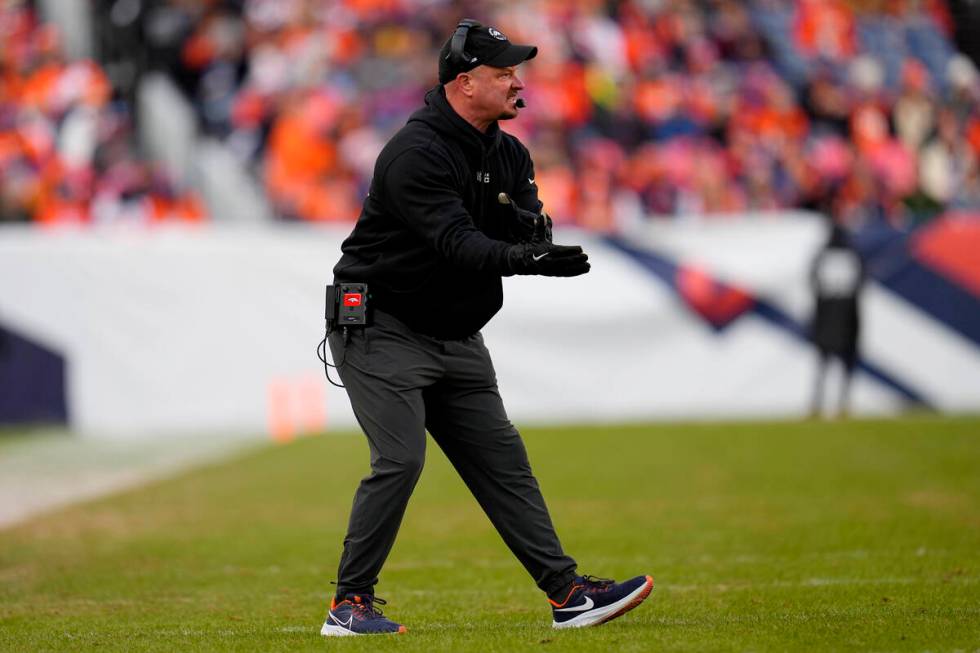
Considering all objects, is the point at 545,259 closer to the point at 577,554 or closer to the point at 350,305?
the point at 350,305

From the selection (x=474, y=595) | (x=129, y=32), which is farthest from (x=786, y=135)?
(x=474, y=595)

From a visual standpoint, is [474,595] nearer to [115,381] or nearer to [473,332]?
[473,332]

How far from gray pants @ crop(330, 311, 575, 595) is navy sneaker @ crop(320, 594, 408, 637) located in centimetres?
4

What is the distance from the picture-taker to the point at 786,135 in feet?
68.6

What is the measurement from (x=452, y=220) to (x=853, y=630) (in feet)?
6.45

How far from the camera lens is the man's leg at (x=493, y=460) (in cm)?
600

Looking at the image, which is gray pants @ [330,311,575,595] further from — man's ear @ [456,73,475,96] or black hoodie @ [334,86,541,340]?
man's ear @ [456,73,475,96]

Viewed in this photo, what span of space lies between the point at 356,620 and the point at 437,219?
1.45m

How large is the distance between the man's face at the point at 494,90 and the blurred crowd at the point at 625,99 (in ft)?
44.5

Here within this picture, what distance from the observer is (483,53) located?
578cm

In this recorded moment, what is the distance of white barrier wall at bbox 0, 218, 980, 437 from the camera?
17.4m

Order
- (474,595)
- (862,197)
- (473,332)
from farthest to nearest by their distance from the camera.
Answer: (862,197)
(474,595)
(473,332)

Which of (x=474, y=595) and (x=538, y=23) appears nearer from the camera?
(x=474, y=595)

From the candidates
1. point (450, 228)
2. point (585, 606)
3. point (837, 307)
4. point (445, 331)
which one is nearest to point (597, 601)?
point (585, 606)
